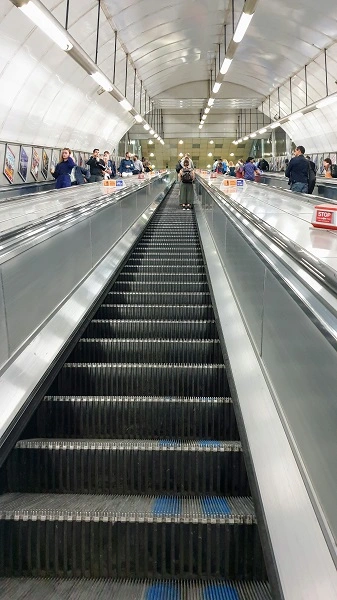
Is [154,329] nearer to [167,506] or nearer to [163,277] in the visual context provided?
[163,277]

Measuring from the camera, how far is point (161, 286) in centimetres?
621

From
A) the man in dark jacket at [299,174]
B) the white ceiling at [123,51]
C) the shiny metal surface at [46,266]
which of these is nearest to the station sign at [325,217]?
the shiny metal surface at [46,266]

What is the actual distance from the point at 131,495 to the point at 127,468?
5.5 inches

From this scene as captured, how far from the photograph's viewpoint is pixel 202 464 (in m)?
2.87

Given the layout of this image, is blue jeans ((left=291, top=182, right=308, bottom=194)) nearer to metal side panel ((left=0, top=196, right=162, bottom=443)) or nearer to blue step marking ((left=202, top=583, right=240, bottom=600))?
metal side panel ((left=0, top=196, right=162, bottom=443))

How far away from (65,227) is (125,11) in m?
12.5

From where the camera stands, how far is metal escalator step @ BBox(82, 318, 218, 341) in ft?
15.7

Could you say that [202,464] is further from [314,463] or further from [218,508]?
[314,463]

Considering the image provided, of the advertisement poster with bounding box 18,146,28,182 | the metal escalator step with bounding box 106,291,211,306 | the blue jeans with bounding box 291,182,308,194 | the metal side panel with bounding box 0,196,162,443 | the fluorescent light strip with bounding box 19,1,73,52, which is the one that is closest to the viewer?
the metal side panel with bounding box 0,196,162,443

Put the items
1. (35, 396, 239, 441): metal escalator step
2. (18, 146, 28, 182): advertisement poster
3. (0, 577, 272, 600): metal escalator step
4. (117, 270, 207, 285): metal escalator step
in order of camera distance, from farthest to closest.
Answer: (18, 146, 28, 182): advertisement poster
(117, 270, 207, 285): metal escalator step
(35, 396, 239, 441): metal escalator step
(0, 577, 272, 600): metal escalator step

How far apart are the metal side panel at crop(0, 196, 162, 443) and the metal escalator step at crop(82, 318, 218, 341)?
0.82 feet

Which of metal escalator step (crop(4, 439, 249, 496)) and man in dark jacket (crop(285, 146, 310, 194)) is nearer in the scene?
metal escalator step (crop(4, 439, 249, 496))

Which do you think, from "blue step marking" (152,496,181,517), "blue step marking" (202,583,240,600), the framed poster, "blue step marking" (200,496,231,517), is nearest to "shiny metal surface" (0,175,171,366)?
"blue step marking" (152,496,181,517)

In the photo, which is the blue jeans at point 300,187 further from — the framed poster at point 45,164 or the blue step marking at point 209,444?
the framed poster at point 45,164
